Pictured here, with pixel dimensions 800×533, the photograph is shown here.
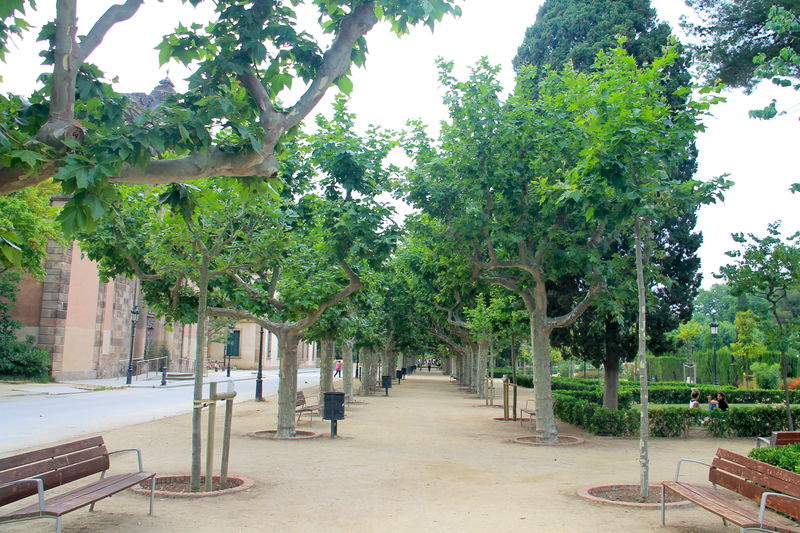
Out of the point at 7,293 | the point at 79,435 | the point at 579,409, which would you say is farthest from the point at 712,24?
the point at 7,293

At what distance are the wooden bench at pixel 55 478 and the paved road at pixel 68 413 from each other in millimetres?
6678

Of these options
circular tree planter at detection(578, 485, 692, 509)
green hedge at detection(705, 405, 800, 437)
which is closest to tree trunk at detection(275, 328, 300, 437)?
circular tree planter at detection(578, 485, 692, 509)

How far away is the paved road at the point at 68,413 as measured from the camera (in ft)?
48.8

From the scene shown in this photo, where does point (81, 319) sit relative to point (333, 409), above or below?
above

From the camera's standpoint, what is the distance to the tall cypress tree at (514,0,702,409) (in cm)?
1970

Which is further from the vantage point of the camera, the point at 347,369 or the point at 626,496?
the point at 347,369

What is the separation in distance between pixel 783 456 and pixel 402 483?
522 centimetres

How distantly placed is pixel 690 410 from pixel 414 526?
1240cm

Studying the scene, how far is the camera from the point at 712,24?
12555 millimetres

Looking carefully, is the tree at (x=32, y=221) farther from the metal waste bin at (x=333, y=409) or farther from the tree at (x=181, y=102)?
the tree at (x=181, y=102)

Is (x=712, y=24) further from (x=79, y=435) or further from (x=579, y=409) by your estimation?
(x=79, y=435)

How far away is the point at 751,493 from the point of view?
266 inches

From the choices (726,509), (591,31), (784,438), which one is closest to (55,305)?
(591,31)

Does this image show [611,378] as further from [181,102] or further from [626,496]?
[181,102]
